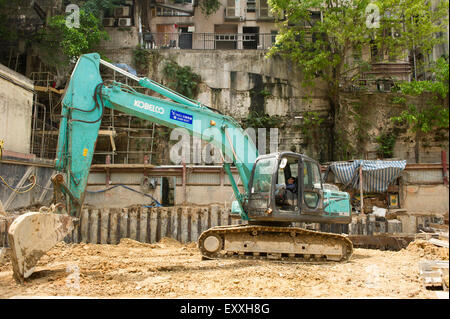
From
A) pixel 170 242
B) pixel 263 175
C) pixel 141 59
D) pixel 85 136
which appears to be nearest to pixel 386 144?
pixel 170 242

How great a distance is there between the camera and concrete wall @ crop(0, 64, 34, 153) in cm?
1178

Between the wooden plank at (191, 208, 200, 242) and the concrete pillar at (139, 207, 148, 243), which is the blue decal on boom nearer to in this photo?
the wooden plank at (191, 208, 200, 242)

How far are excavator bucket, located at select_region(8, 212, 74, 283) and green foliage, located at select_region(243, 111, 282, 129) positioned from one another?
14963 millimetres

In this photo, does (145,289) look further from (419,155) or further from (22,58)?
(22,58)

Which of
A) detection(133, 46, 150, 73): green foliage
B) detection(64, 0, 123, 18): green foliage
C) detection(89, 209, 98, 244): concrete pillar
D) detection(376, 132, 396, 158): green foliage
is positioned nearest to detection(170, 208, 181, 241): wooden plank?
detection(89, 209, 98, 244): concrete pillar

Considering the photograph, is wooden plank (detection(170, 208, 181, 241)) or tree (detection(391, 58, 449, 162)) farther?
tree (detection(391, 58, 449, 162))

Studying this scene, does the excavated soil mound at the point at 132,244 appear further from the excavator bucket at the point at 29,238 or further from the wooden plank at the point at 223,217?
the excavator bucket at the point at 29,238

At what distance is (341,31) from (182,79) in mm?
8584

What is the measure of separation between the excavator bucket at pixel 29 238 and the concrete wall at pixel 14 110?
740 centimetres

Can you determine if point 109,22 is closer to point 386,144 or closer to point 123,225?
point 123,225

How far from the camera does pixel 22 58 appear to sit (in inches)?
821

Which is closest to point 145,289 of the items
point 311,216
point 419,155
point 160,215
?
point 311,216

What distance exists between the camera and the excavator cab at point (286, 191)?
7438 millimetres

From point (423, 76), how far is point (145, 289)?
17.3 m
